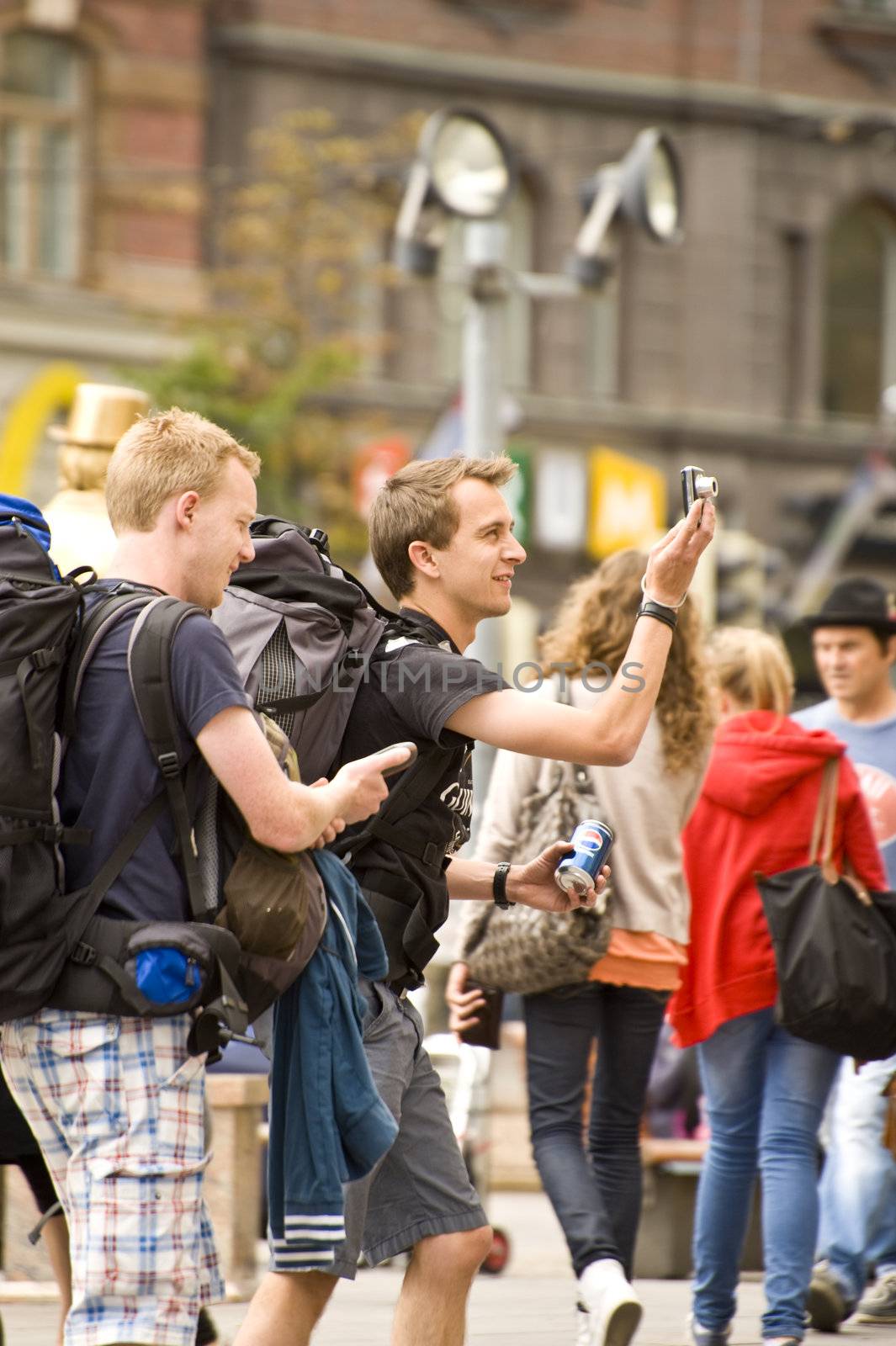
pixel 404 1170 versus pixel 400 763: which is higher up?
pixel 400 763

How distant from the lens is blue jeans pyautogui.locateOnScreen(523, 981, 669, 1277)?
5.30 meters

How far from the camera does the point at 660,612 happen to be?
3.78 m

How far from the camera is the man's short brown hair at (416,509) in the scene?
4074 millimetres

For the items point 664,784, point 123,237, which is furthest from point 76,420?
point 123,237

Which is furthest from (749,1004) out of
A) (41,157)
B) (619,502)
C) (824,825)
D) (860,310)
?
(860,310)

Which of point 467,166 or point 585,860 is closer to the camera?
point 585,860

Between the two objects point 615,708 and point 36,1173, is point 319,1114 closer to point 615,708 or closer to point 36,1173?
point 615,708

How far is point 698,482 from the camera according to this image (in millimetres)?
3719

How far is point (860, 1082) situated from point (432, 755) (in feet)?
9.10

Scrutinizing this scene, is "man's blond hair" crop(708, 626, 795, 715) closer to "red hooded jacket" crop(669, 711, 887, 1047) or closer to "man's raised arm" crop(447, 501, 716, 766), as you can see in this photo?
"red hooded jacket" crop(669, 711, 887, 1047)

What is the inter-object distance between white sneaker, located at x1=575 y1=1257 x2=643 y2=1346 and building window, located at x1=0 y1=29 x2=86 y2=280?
58.2ft

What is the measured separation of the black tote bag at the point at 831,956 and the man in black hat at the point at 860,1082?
513 millimetres

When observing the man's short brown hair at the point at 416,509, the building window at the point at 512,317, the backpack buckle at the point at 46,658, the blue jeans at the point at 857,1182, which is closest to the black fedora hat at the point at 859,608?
the blue jeans at the point at 857,1182

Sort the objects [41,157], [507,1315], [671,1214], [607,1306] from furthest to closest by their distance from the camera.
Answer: [41,157] → [671,1214] → [507,1315] → [607,1306]
